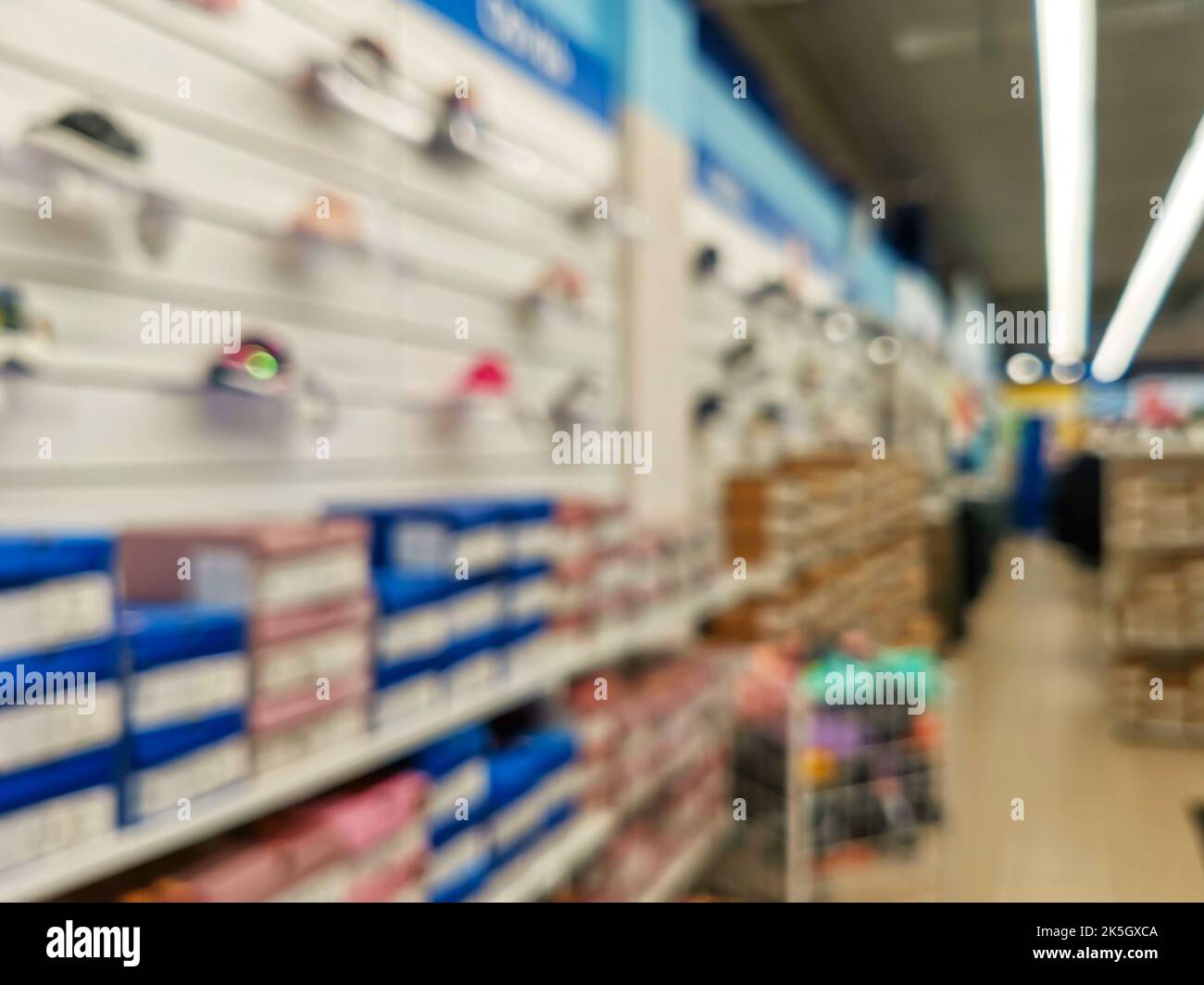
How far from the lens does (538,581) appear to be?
1.82 meters

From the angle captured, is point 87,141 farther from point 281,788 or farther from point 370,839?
point 370,839

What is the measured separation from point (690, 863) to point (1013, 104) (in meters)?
1.71

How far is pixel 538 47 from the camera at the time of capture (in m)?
2.70

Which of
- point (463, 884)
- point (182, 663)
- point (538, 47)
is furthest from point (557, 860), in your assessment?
point (538, 47)

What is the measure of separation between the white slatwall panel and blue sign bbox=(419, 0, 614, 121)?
0.20 ft

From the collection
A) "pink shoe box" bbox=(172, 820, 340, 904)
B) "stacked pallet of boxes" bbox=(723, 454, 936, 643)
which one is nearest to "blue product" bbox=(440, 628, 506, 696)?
"pink shoe box" bbox=(172, 820, 340, 904)

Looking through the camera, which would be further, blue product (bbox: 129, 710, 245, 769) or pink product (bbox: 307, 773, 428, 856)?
pink product (bbox: 307, 773, 428, 856)

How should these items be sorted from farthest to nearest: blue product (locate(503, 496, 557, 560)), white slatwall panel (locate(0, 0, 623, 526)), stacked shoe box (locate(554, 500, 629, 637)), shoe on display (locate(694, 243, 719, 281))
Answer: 1. shoe on display (locate(694, 243, 719, 281))
2. stacked shoe box (locate(554, 500, 629, 637))
3. blue product (locate(503, 496, 557, 560))
4. white slatwall panel (locate(0, 0, 623, 526))

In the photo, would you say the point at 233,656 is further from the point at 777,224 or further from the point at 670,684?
the point at 777,224

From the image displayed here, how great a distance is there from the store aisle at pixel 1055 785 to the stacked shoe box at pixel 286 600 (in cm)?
81

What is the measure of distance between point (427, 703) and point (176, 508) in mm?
548

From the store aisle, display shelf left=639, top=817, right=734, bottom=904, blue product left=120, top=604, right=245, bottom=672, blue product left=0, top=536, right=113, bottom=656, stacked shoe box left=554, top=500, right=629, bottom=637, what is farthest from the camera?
display shelf left=639, top=817, right=734, bottom=904

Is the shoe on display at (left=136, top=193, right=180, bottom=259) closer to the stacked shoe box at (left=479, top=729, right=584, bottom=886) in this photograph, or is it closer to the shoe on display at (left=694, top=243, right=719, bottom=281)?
the stacked shoe box at (left=479, top=729, right=584, bottom=886)

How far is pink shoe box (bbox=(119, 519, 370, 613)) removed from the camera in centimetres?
119
